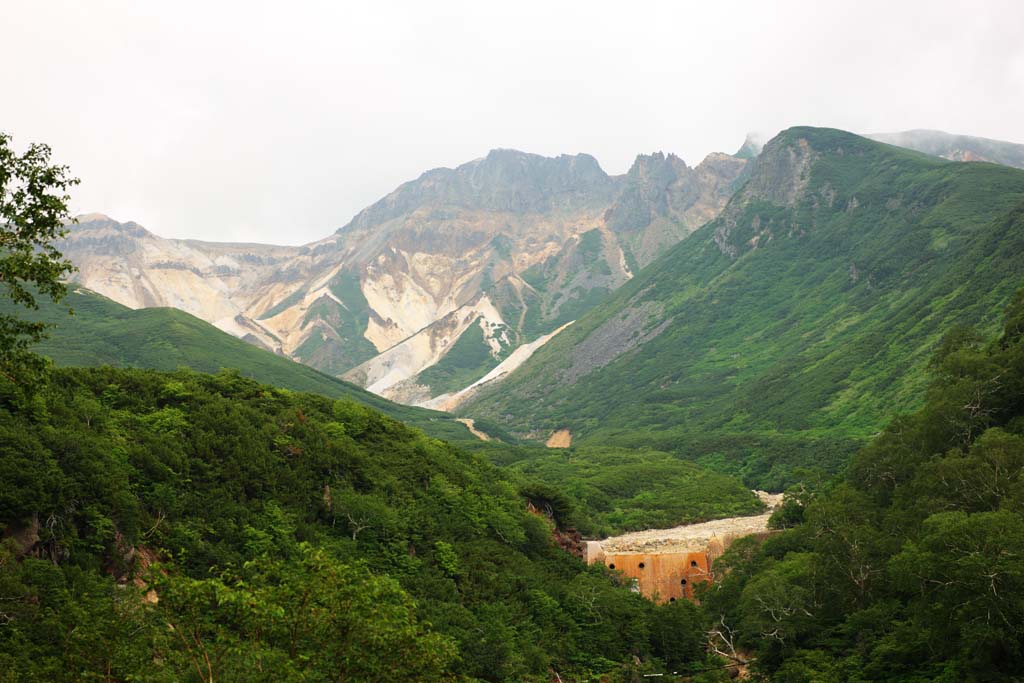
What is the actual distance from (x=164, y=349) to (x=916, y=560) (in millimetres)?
132382

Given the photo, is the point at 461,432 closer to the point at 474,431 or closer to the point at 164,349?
the point at 474,431

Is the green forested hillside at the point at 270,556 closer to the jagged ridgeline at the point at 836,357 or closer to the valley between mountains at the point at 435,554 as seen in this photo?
the valley between mountains at the point at 435,554

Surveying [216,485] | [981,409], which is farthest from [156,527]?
[981,409]

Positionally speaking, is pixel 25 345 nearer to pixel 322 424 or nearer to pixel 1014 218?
pixel 322 424

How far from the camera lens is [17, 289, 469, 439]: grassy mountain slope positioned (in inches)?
5123

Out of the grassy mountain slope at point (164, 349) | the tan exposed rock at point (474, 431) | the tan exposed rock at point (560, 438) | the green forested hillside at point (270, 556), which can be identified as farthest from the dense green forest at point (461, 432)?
the green forested hillside at point (270, 556)

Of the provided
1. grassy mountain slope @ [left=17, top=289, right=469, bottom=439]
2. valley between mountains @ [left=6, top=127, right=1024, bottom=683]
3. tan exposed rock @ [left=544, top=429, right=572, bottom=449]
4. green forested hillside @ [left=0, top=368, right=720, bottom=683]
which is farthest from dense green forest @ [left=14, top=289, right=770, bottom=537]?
green forested hillside @ [left=0, top=368, right=720, bottom=683]

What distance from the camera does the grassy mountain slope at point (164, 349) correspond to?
427 feet

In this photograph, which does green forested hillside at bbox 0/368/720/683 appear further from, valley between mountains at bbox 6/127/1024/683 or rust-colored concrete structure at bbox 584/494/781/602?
rust-colored concrete structure at bbox 584/494/781/602

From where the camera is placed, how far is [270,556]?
31766mm

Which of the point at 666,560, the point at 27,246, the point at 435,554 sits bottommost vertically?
the point at 666,560

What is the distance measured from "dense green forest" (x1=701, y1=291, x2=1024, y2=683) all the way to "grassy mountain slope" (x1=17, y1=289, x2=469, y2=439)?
86.9 metres

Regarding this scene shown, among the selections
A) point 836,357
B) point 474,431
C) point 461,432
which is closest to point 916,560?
point 836,357

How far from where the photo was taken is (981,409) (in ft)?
145
